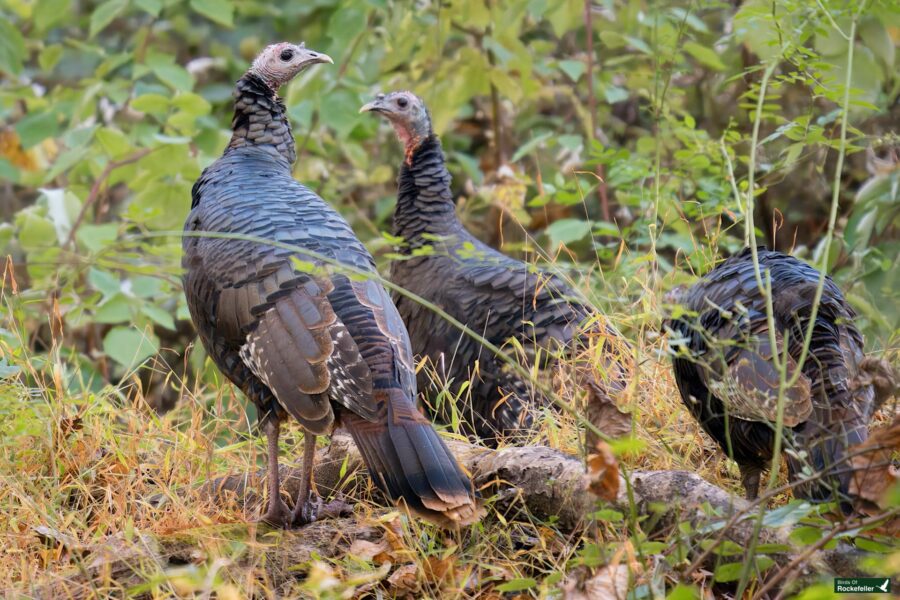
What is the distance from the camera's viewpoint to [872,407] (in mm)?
3281

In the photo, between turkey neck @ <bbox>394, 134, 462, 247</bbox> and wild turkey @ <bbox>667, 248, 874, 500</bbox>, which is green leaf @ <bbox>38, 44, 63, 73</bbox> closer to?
turkey neck @ <bbox>394, 134, 462, 247</bbox>

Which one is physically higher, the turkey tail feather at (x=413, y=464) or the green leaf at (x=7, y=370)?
the green leaf at (x=7, y=370)

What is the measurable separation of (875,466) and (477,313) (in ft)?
8.75

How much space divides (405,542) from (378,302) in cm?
84

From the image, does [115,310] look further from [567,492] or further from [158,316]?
[567,492]

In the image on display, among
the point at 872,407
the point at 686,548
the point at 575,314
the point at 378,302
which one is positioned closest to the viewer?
the point at 686,548

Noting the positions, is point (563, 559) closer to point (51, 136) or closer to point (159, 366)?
point (159, 366)

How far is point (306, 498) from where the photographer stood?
377 cm

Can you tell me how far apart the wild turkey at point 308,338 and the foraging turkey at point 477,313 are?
844 millimetres

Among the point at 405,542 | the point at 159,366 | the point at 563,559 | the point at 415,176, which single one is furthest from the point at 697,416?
the point at 159,366

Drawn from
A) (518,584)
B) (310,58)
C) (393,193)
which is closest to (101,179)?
(310,58)

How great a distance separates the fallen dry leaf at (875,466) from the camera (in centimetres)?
273

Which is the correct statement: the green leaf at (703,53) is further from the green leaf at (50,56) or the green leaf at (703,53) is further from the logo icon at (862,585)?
the green leaf at (50,56)

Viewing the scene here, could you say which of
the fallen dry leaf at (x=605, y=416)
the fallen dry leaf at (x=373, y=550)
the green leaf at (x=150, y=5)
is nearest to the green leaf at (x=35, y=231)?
the green leaf at (x=150, y=5)
